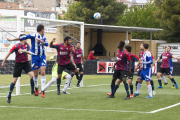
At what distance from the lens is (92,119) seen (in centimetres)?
771

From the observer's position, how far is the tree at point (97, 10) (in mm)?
42562

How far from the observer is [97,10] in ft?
140

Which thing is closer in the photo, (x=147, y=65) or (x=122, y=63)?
(x=122, y=63)

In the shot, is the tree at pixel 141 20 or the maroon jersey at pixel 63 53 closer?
the maroon jersey at pixel 63 53

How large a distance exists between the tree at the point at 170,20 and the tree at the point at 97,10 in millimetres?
6438

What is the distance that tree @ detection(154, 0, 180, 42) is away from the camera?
3615 cm

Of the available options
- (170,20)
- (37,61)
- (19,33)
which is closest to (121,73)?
(37,61)

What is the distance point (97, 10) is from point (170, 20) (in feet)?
31.5

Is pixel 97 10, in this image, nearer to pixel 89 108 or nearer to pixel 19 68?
pixel 19 68

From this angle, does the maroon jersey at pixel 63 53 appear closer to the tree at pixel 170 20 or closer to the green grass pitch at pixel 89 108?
the green grass pitch at pixel 89 108

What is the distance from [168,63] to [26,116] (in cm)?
952

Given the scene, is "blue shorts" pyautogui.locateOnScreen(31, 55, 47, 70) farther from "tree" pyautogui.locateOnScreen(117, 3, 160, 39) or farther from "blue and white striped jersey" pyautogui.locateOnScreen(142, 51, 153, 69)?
"tree" pyautogui.locateOnScreen(117, 3, 160, 39)

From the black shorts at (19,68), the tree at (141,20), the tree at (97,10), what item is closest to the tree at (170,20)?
the tree at (97,10)

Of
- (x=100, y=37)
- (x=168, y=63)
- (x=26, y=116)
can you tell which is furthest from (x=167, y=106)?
(x=100, y=37)
